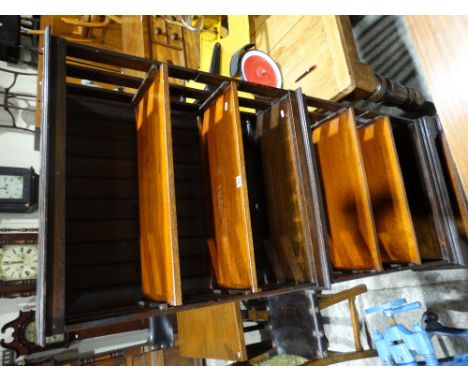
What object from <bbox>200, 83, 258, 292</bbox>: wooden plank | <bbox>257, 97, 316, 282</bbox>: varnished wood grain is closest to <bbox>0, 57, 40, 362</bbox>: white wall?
<bbox>200, 83, 258, 292</bbox>: wooden plank

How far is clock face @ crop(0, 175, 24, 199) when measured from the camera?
2.88 meters

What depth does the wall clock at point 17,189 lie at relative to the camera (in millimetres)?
2869

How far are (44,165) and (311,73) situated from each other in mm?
1831

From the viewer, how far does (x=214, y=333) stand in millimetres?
2322

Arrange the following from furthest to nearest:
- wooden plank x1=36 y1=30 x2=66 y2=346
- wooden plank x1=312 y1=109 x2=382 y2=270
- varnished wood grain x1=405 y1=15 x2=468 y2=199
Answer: wooden plank x1=312 y1=109 x2=382 y2=270
wooden plank x1=36 y1=30 x2=66 y2=346
varnished wood grain x1=405 y1=15 x2=468 y2=199

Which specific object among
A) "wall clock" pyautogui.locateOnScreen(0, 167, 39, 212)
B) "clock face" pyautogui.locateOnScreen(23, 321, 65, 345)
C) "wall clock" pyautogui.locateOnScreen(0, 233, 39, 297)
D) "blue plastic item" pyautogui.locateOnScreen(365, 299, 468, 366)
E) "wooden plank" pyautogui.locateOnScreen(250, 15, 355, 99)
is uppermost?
"wooden plank" pyautogui.locateOnScreen(250, 15, 355, 99)

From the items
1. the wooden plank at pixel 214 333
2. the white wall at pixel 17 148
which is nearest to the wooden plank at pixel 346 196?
the wooden plank at pixel 214 333

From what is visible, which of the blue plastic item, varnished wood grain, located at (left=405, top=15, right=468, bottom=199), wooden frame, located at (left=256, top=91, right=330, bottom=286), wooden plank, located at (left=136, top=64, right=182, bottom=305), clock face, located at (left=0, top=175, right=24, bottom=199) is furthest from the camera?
clock face, located at (left=0, top=175, right=24, bottom=199)

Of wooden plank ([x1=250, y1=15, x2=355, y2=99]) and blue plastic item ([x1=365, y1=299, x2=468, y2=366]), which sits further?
wooden plank ([x1=250, y1=15, x2=355, y2=99])

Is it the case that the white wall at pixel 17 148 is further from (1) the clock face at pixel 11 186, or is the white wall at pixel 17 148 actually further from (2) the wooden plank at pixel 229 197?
(2) the wooden plank at pixel 229 197

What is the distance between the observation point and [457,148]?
47 centimetres

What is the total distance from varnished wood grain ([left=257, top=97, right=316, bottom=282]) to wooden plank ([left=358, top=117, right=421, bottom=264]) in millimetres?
557

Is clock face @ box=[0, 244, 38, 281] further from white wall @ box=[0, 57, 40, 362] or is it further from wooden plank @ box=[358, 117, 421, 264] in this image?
wooden plank @ box=[358, 117, 421, 264]

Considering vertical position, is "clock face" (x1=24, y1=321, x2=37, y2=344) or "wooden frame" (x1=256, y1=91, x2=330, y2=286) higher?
"wooden frame" (x1=256, y1=91, x2=330, y2=286)
